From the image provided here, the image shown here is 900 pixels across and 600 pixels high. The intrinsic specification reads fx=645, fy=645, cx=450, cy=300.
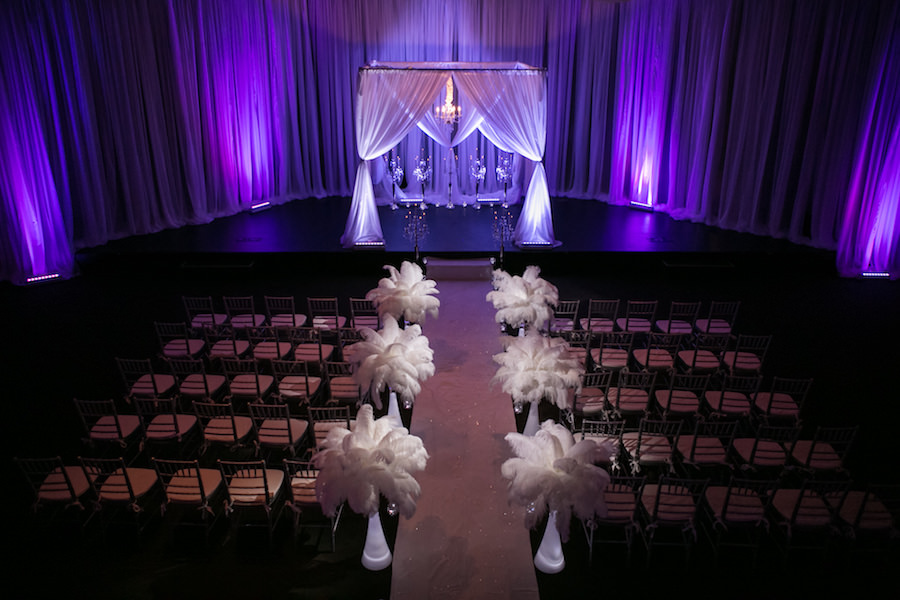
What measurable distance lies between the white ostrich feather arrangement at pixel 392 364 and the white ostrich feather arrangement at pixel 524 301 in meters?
1.53

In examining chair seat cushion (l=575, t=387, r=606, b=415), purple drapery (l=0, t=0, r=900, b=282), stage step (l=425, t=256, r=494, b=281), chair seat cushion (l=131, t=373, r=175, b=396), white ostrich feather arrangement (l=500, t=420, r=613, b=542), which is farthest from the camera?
stage step (l=425, t=256, r=494, b=281)

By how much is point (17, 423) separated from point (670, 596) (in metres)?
7.14

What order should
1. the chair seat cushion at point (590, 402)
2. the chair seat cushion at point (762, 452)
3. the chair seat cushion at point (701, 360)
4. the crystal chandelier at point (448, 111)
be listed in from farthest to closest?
the crystal chandelier at point (448, 111) → the chair seat cushion at point (701, 360) → the chair seat cushion at point (590, 402) → the chair seat cushion at point (762, 452)

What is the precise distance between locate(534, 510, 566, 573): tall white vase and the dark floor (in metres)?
0.09

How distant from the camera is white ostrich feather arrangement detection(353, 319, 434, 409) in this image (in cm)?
593

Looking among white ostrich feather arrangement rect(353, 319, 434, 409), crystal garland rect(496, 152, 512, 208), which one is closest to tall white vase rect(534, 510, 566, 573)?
white ostrich feather arrangement rect(353, 319, 434, 409)

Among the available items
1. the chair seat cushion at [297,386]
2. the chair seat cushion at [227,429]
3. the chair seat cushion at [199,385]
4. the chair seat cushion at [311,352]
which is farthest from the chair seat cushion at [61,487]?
the chair seat cushion at [311,352]

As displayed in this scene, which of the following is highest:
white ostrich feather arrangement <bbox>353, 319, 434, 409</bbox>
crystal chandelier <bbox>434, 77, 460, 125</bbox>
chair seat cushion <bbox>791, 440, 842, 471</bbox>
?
crystal chandelier <bbox>434, 77, 460, 125</bbox>

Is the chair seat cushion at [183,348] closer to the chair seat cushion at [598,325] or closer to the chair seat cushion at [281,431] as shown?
the chair seat cushion at [281,431]

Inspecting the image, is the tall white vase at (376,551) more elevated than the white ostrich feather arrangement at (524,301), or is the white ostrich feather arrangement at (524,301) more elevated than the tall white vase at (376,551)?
the white ostrich feather arrangement at (524,301)

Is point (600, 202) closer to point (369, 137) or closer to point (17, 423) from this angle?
point (369, 137)

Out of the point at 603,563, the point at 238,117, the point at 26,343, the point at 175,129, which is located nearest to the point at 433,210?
the point at 238,117

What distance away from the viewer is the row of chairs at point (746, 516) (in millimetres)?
5262

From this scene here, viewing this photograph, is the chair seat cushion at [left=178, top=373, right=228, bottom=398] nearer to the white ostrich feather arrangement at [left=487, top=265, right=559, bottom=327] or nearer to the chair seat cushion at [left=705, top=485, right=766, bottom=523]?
the white ostrich feather arrangement at [left=487, top=265, right=559, bottom=327]
